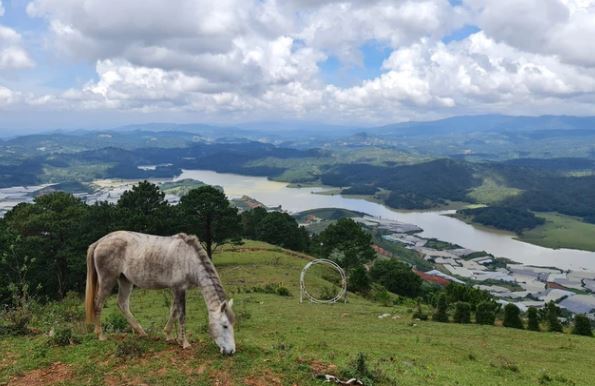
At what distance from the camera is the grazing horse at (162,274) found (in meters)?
11.4

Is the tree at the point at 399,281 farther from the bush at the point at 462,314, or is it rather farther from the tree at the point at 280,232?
the bush at the point at 462,314

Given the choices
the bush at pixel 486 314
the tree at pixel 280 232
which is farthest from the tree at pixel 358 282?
the tree at pixel 280 232

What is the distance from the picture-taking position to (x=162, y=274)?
11930 millimetres

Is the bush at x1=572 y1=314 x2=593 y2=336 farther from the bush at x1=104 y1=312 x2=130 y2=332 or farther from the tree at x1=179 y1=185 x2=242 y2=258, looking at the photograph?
the tree at x1=179 y1=185 x2=242 y2=258

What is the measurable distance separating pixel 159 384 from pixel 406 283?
50341mm

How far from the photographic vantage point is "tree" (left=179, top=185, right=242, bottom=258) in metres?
44.7

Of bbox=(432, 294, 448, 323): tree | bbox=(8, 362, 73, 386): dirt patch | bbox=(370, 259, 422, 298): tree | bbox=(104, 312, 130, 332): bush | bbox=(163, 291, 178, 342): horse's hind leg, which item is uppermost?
bbox=(163, 291, 178, 342): horse's hind leg

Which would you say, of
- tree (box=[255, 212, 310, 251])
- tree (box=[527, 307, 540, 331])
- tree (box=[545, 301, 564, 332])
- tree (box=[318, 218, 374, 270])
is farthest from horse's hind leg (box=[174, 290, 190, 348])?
tree (box=[255, 212, 310, 251])

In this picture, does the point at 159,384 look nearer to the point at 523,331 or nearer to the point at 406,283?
the point at 523,331

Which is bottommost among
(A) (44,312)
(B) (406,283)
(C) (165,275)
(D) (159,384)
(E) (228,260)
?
(B) (406,283)

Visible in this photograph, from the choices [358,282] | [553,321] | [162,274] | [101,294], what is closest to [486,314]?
[553,321]

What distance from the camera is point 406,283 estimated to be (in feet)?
186

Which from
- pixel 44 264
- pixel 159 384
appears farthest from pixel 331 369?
pixel 44 264

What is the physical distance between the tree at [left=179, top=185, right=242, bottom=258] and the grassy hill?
11.3 metres
